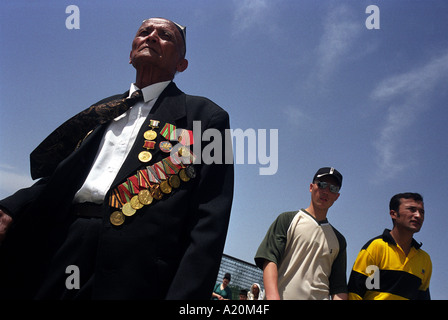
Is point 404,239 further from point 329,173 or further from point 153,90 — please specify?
point 153,90

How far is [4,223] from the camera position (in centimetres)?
224

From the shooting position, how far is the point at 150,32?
2.92 metres

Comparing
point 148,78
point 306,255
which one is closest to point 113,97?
point 148,78

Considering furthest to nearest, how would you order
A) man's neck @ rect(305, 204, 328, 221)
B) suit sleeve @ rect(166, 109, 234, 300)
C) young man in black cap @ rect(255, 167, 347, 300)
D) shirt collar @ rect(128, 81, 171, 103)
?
man's neck @ rect(305, 204, 328, 221) < young man in black cap @ rect(255, 167, 347, 300) < shirt collar @ rect(128, 81, 171, 103) < suit sleeve @ rect(166, 109, 234, 300)

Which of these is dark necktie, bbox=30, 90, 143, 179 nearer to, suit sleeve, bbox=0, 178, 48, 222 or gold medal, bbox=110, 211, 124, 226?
suit sleeve, bbox=0, 178, 48, 222

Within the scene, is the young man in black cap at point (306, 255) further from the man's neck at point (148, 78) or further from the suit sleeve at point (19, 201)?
the suit sleeve at point (19, 201)

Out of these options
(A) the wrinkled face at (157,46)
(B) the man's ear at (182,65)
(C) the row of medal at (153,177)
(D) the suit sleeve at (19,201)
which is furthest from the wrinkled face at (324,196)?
(D) the suit sleeve at (19,201)

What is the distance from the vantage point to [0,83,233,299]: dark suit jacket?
78.7 inches

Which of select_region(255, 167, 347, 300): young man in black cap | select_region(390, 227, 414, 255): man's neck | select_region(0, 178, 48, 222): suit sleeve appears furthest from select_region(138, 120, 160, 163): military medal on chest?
select_region(390, 227, 414, 255): man's neck

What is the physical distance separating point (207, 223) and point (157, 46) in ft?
4.59
